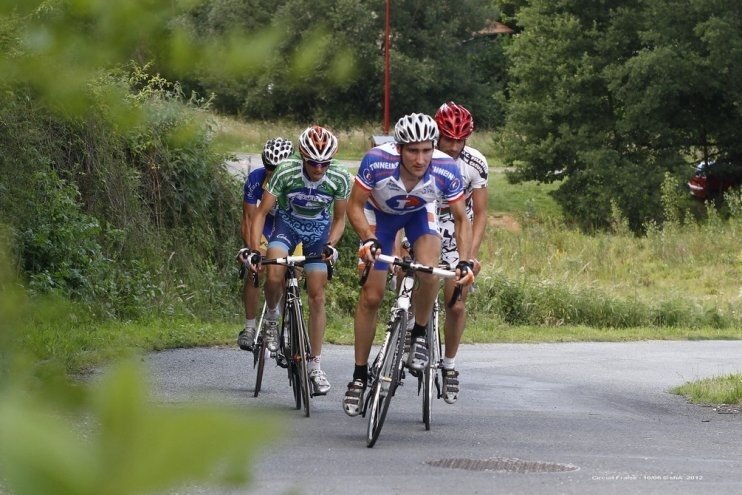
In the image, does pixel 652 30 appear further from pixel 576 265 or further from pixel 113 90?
pixel 113 90

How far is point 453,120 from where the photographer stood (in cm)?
967

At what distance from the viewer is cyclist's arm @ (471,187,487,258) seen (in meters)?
9.91

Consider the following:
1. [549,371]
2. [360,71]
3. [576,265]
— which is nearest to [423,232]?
[549,371]

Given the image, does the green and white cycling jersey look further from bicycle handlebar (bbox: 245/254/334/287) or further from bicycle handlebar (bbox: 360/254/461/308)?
bicycle handlebar (bbox: 360/254/461/308)

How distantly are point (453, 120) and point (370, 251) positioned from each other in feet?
5.24

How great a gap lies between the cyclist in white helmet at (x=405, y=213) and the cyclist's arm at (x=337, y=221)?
732 millimetres

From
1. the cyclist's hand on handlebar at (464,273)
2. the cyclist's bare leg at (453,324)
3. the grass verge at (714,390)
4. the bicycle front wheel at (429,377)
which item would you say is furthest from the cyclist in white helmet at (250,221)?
the grass verge at (714,390)

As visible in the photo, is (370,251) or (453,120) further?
(453,120)

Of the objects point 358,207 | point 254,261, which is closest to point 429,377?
point 358,207

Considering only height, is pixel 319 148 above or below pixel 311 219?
above

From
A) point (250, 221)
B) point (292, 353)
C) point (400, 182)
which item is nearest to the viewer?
point (400, 182)

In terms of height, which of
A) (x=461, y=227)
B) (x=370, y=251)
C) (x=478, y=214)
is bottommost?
(x=370, y=251)

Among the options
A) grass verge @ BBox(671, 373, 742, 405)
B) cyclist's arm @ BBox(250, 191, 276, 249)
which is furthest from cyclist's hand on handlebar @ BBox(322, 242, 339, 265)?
grass verge @ BBox(671, 373, 742, 405)

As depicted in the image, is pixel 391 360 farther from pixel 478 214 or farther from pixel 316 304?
pixel 478 214
